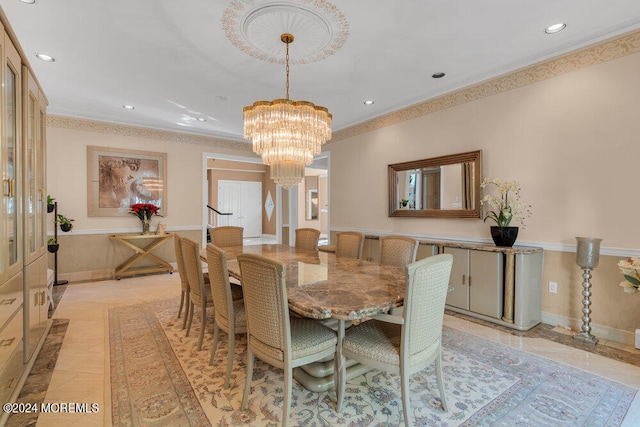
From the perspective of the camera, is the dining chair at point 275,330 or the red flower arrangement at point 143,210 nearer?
the dining chair at point 275,330

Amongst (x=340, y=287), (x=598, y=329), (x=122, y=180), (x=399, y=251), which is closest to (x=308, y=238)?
(x=399, y=251)

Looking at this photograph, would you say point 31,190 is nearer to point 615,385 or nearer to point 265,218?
point 615,385

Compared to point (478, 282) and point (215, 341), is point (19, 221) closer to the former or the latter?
point (215, 341)

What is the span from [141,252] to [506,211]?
5476 mm

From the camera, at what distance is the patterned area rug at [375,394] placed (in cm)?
169

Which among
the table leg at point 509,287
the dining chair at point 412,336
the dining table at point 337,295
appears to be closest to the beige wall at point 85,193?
the dining table at point 337,295

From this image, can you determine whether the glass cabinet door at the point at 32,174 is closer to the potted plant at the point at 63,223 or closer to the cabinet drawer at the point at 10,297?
the cabinet drawer at the point at 10,297

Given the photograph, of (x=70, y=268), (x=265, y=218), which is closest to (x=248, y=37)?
(x=70, y=268)

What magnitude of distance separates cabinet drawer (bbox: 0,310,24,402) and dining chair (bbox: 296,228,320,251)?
8.88ft

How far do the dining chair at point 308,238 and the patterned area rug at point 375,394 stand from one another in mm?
1642

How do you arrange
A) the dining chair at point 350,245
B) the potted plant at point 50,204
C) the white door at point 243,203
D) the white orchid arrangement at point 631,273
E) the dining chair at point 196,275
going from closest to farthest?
1. the white orchid arrangement at point 631,273
2. the dining chair at point 196,275
3. the dining chair at point 350,245
4. the potted plant at point 50,204
5. the white door at point 243,203

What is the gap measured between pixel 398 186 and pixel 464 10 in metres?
2.51

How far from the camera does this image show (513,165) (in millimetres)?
3260

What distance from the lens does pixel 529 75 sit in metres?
3.12
